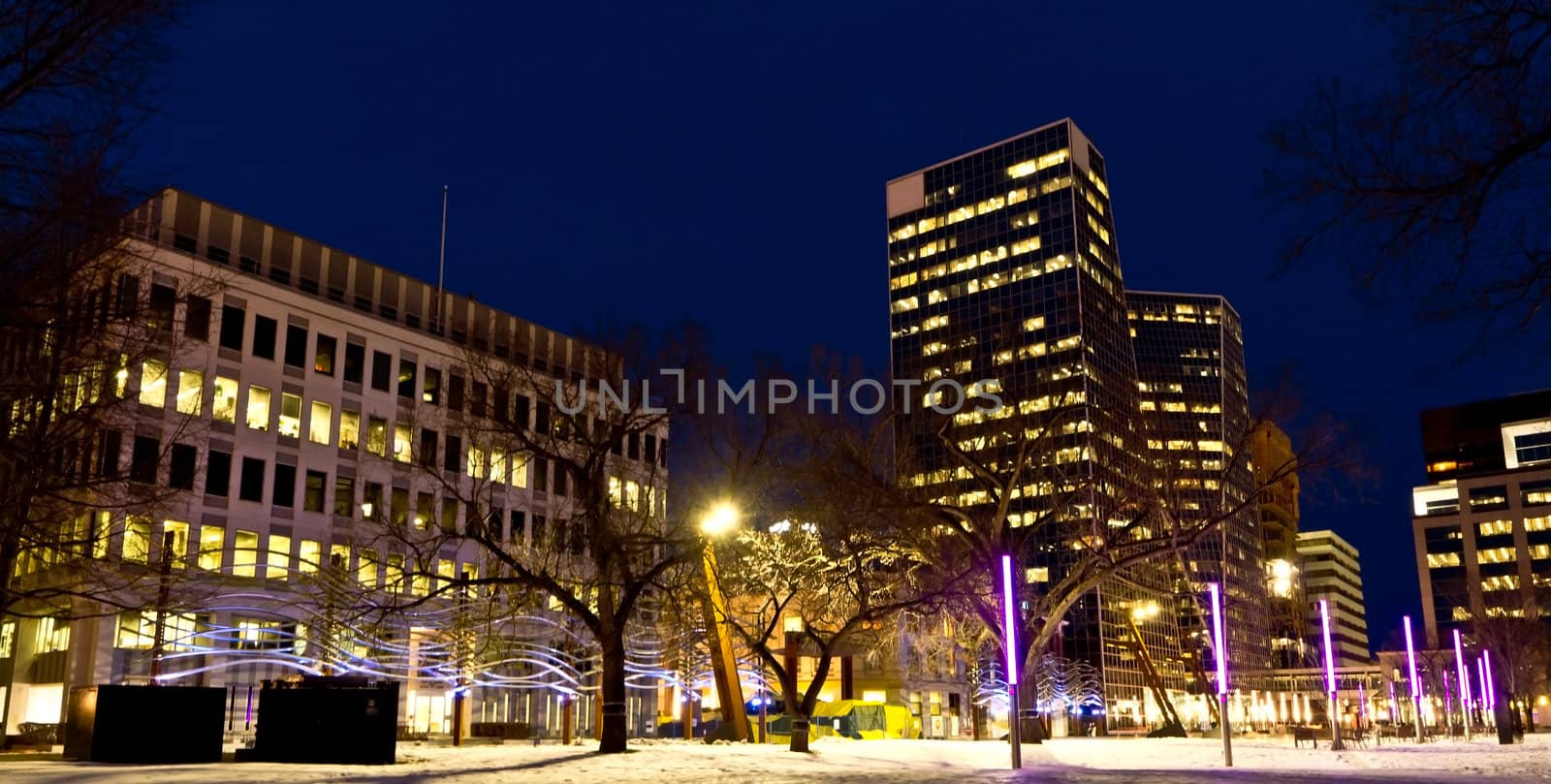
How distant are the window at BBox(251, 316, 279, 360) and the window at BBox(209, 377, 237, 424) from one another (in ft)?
6.88

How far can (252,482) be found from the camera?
185 feet

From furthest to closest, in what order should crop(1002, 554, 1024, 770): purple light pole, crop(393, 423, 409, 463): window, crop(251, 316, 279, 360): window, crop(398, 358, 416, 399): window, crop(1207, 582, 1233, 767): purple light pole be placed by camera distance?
1. crop(398, 358, 416, 399): window
2. crop(393, 423, 409, 463): window
3. crop(251, 316, 279, 360): window
4. crop(1207, 582, 1233, 767): purple light pole
5. crop(1002, 554, 1024, 770): purple light pole

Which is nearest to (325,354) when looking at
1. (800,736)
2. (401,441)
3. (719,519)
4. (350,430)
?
(350,430)

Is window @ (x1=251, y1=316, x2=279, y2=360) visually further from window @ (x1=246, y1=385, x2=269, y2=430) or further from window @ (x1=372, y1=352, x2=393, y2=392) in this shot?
window @ (x1=372, y1=352, x2=393, y2=392)

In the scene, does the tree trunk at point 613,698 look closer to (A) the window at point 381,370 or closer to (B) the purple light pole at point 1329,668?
(B) the purple light pole at point 1329,668

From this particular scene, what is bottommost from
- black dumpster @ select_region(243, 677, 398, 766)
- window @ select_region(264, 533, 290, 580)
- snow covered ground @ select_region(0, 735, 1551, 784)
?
snow covered ground @ select_region(0, 735, 1551, 784)

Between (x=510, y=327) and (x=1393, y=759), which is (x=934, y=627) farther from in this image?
(x=510, y=327)

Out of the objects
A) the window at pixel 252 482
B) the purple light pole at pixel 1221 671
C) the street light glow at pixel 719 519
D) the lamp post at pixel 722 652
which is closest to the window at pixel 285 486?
the window at pixel 252 482

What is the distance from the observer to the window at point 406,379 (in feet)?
212

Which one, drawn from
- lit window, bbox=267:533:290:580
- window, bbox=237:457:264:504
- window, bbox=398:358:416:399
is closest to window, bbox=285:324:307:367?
window, bbox=237:457:264:504

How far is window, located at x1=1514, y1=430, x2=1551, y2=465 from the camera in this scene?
17275 centimetres

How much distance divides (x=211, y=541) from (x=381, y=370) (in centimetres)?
1313

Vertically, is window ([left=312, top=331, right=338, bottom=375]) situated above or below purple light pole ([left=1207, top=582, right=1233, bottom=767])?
above

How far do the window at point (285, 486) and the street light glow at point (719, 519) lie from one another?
113ft
